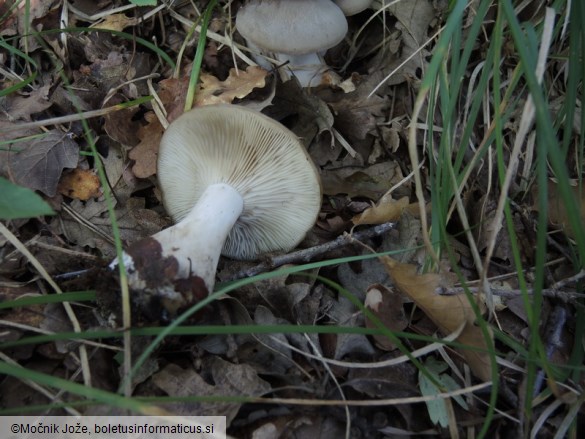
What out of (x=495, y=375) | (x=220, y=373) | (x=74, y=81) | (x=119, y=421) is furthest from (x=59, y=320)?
(x=495, y=375)

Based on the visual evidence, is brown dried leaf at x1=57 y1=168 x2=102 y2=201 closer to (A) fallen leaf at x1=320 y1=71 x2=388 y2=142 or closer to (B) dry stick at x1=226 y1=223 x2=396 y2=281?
(B) dry stick at x1=226 y1=223 x2=396 y2=281

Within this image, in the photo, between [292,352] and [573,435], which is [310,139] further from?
[573,435]

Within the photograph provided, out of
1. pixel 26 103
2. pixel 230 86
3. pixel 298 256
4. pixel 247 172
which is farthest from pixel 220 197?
pixel 26 103

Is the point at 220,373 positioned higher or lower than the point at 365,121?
lower

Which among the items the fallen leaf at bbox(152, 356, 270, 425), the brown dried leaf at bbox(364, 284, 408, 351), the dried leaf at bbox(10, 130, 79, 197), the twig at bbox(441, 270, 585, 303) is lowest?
the fallen leaf at bbox(152, 356, 270, 425)

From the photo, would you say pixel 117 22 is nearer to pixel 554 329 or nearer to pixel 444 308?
pixel 444 308

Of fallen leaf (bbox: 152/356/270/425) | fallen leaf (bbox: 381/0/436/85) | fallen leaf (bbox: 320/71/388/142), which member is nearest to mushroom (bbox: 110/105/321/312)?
fallen leaf (bbox: 152/356/270/425)
